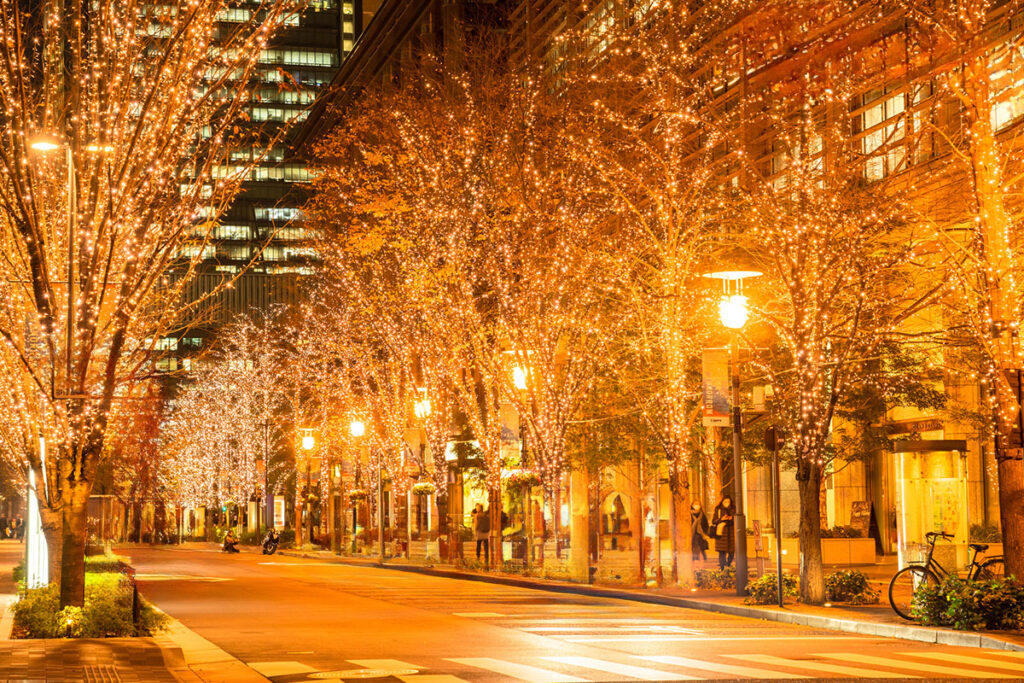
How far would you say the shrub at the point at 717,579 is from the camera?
2586cm

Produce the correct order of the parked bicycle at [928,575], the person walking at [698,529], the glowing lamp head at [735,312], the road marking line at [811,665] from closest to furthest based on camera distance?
the road marking line at [811,665] → the parked bicycle at [928,575] → the glowing lamp head at [735,312] → the person walking at [698,529]

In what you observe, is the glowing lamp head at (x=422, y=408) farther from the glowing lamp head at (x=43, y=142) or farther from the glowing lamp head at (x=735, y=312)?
the glowing lamp head at (x=43, y=142)

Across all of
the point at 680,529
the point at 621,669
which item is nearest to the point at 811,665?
the point at 621,669

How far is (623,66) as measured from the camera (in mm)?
33531

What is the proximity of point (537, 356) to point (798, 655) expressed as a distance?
17287mm

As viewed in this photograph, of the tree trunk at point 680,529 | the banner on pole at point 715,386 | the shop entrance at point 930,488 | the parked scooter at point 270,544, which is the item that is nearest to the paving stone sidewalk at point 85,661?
the banner on pole at point 715,386

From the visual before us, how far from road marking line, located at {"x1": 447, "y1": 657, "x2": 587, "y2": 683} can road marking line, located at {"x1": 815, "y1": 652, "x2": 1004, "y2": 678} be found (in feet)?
11.9

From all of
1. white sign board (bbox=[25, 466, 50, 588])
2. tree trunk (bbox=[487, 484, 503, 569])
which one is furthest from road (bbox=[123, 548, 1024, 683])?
tree trunk (bbox=[487, 484, 503, 569])

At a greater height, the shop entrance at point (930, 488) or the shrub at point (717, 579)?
the shop entrance at point (930, 488)

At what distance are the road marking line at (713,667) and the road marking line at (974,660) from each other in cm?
214

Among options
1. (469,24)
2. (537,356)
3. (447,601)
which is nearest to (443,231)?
(537,356)

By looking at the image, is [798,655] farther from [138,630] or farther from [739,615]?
[138,630]

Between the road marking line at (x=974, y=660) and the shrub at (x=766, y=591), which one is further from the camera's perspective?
the shrub at (x=766, y=591)

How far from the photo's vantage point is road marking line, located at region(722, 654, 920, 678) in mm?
13219
